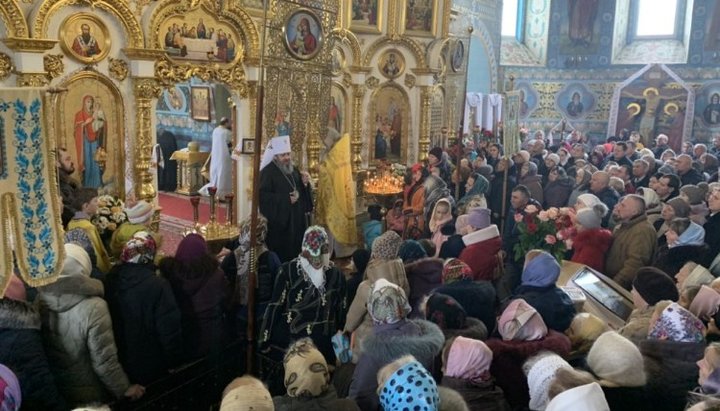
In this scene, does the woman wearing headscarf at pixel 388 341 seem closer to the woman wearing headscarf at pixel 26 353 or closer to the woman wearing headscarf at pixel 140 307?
the woman wearing headscarf at pixel 140 307

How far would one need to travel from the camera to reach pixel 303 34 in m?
7.27

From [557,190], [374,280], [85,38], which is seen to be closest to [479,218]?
[374,280]

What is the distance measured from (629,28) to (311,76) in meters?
16.3

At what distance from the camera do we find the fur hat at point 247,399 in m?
2.23

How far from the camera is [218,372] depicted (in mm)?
4109

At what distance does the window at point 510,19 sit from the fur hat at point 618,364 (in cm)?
1838

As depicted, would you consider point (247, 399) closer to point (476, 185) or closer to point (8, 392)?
point (8, 392)

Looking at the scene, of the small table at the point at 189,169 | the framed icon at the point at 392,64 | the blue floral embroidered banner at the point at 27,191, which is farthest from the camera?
the small table at the point at 189,169

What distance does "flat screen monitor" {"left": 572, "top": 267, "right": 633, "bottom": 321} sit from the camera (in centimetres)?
425

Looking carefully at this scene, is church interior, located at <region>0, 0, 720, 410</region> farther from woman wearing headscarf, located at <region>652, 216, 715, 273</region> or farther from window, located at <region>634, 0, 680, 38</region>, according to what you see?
window, located at <region>634, 0, 680, 38</region>

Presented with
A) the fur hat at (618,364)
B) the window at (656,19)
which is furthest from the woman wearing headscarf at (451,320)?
the window at (656,19)

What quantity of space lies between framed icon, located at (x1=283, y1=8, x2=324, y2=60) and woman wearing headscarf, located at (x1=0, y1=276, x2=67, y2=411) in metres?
4.23

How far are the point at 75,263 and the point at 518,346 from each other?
95.0 inches

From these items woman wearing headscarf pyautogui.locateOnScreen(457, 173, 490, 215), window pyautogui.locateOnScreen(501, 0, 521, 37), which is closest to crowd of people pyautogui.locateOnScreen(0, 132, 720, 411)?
woman wearing headscarf pyautogui.locateOnScreen(457, 173, 490, 215)
